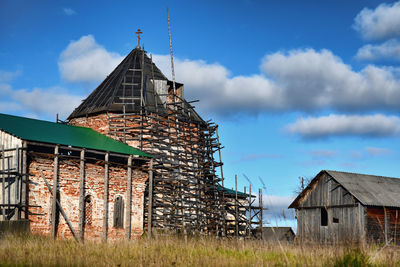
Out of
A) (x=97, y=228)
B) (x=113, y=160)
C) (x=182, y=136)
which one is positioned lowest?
(x=97, y=228)

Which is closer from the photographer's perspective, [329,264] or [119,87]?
[329,264]

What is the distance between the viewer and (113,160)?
2386 centimetres

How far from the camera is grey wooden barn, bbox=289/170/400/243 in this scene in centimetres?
2780

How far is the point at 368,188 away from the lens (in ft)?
97.7

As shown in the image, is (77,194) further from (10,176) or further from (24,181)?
(10,176)

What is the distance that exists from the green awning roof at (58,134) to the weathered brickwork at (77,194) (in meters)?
0.90

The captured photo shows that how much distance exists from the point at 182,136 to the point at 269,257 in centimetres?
1952

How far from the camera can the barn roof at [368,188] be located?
92.8 feet

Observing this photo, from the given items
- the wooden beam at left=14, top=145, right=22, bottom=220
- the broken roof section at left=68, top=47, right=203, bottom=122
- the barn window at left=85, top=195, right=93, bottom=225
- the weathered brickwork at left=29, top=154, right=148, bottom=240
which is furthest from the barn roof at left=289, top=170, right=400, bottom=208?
the wooden beam at left=14, top=145, right=22, bottom=220

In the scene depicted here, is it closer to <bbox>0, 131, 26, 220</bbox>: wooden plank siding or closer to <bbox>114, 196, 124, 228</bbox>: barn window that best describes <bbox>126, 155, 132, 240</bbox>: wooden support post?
<bbox>114, 196, 124, 228</bbox>: barn window

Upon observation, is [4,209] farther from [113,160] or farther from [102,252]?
[102,252]

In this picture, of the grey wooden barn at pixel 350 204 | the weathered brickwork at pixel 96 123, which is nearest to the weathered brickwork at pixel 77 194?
the weathered brickwork at pixel 96 123

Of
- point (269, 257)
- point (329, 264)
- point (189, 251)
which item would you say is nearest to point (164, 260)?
point (189, 251)

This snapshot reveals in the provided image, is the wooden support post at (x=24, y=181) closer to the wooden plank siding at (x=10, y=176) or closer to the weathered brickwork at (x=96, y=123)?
the wooden plank siding at (x=10, y=176)
